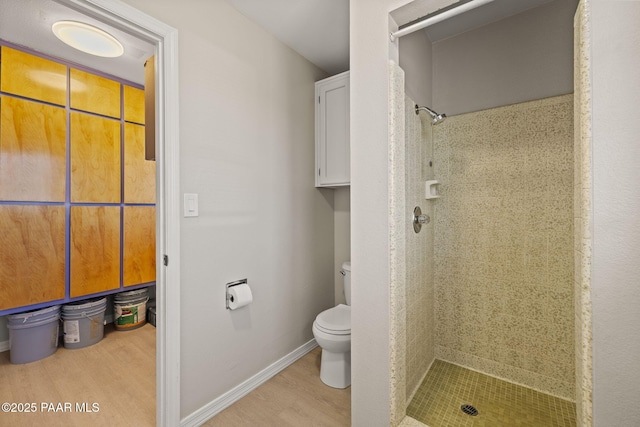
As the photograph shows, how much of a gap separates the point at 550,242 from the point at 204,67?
234 cm

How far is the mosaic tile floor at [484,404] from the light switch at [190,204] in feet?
5.42

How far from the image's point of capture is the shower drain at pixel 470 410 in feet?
5.12

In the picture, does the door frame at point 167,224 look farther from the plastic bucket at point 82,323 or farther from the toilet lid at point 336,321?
the plastic bucket at point 82,323

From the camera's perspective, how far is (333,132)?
232 centimetres

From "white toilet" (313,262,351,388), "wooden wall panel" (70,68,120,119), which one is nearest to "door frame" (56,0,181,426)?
"white toilet" (313,262,351,388)

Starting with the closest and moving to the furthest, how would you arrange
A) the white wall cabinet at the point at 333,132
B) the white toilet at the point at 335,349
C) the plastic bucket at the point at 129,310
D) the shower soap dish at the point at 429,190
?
1. the white toilet at the point at 335,349
2. the shower soap dish at the point at 429,190
3. the white wall cabinet at the point at 333,132
4. the plastic bucket at the point at 129,310

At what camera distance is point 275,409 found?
1673 mm

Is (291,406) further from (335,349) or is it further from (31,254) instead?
(31,254)

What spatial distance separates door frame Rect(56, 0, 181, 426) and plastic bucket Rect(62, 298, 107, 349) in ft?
5.24

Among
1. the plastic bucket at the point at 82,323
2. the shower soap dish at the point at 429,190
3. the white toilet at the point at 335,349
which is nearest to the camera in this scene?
the white toilet at the point at 335,349

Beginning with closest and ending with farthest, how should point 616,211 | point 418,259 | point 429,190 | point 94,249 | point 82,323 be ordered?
point 616,211, point 418,259, point 429,190, point 82,323, point 94,249

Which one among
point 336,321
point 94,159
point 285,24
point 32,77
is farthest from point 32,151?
point 336,321

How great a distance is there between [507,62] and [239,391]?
279 centimetres

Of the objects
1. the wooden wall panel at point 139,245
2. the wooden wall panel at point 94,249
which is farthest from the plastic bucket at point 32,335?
the wooden wall panel at point 139,245
